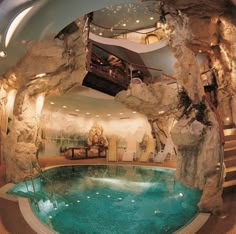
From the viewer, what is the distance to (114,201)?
162 cm

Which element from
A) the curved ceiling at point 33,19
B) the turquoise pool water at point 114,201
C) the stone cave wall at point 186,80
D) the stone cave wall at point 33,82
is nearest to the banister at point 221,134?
the stone cave wall at point 186,80

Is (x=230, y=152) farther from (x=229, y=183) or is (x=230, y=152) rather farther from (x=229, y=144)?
(x=229, y=183)

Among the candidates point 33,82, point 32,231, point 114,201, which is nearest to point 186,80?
point 114,201

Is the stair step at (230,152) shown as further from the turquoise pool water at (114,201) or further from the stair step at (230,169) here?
the turquoise pool water at (114,201)

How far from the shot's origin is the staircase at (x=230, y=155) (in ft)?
5.22

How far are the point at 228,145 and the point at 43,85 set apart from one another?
1064 millimetres

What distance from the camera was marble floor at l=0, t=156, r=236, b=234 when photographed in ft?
5.13

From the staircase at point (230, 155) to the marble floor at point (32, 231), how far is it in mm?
47

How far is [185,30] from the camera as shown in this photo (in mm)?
1645

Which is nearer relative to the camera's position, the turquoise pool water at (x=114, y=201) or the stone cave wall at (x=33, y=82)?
the turquoise pool water at (x=114, y=201)

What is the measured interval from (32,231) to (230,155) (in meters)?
1.13

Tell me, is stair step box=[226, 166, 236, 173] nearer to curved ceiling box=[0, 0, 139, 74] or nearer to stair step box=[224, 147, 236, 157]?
stair step box=[224, 147, 236, 157]

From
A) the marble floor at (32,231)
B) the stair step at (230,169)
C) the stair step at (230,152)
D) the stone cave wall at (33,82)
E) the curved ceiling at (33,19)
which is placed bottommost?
the marble floor at (32,231)

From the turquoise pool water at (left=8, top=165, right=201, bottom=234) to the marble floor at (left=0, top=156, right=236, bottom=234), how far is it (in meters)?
0.04
